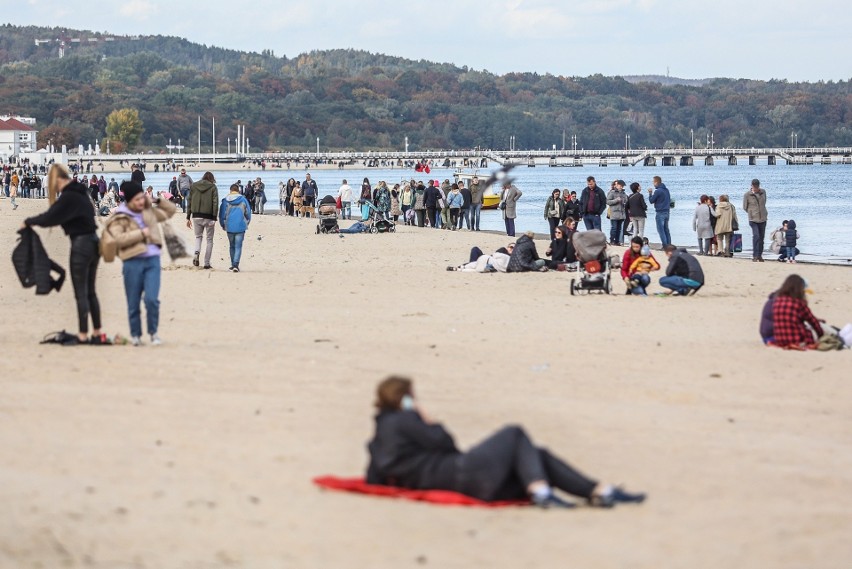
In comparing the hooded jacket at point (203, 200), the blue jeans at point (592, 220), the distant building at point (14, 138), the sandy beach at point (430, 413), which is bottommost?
the sandy beach at point (430, 413)

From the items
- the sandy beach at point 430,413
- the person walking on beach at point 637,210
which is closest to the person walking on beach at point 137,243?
the sandy beach at point 430,413

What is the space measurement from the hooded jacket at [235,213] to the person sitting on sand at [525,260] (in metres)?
4.10

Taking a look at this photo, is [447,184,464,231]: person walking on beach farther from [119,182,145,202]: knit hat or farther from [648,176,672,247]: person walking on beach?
[119,182,145,202]: knit hat

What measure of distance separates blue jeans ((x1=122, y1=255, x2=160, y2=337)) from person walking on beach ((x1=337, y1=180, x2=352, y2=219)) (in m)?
28.0

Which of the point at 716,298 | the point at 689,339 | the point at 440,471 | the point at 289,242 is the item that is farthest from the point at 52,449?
the point at 289,242

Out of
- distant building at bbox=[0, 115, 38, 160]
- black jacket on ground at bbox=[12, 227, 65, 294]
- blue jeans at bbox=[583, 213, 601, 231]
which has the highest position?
distant building at bbox=[0, 115, 38, 160]

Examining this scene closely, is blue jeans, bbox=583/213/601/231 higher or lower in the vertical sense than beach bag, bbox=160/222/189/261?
lower

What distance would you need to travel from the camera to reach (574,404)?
9.70 meters

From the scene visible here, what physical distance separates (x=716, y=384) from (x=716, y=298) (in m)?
7.35

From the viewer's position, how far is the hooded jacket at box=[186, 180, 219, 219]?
20.0 metres

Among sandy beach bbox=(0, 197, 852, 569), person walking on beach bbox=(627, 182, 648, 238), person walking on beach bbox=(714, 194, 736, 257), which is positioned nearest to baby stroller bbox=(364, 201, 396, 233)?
person walking on beach bbox=(627, 182, 648, 238)

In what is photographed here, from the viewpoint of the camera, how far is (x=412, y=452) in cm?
685

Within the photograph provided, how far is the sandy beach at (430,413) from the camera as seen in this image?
6055mm

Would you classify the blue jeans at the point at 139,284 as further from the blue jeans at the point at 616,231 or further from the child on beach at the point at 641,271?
the blue jeans at the point at 616,231
